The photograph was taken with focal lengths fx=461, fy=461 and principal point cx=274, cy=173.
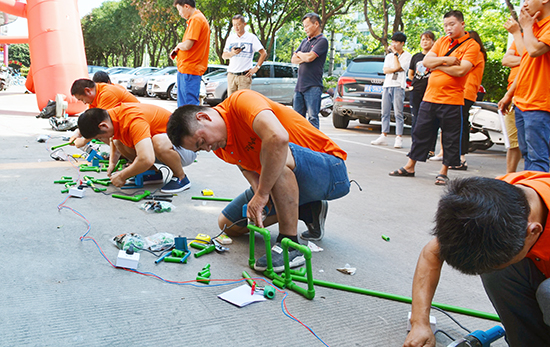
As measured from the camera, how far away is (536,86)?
3896 millimetres

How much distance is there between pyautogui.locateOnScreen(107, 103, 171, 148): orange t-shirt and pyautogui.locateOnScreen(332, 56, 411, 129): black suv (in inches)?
248

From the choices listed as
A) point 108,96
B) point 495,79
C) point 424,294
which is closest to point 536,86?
point 424,294

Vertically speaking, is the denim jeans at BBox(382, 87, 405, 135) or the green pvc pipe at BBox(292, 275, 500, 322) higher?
the denim jeans at BBox(382, 87, 405, 135)

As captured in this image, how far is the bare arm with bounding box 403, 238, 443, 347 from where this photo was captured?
1805 mm

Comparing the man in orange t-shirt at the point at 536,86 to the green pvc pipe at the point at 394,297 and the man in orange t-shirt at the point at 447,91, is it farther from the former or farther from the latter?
the green pvc pipe at the point at 394,297

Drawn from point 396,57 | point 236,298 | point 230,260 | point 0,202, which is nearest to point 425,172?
point 396,57

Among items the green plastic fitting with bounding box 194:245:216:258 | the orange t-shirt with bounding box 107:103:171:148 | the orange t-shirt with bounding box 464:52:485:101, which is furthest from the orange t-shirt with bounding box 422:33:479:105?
the green plastic fitting with bounding box 194:245:216:258

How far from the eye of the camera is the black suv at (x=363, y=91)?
9.60 meters

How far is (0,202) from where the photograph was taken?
374cm

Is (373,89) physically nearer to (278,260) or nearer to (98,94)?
(98,94)

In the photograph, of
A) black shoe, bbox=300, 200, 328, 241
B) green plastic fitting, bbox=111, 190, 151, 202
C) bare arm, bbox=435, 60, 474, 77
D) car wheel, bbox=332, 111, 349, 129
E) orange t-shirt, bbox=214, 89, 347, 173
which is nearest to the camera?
orange t-shirt, bbox=214, 89, 347, 173

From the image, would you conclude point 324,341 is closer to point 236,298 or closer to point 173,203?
point 236,298

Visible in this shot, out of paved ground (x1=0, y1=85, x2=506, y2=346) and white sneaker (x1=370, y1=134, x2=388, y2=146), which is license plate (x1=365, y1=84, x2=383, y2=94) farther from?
paved ground (x1=0, y1=85, x2=506, y2=346)

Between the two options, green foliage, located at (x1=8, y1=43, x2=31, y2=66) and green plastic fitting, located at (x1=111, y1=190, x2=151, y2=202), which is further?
green foliage, located at (x1=8, y1=43, x2=31, y2=66)
